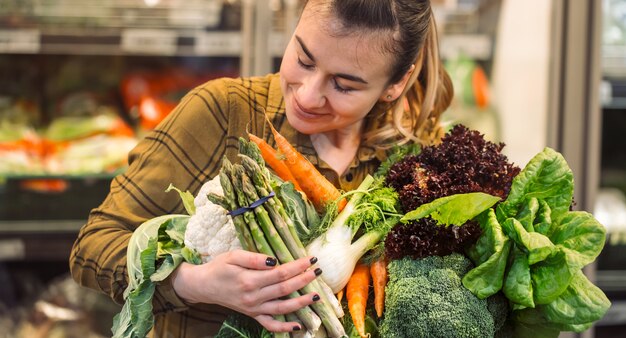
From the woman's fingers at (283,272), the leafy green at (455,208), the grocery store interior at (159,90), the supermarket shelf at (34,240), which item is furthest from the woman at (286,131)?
the supermarket shelf at (34,240)

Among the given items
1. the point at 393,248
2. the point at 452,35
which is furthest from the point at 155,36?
the point at 393,248

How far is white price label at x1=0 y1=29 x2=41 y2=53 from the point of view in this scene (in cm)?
270

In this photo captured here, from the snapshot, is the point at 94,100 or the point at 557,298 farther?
the point at 94,100

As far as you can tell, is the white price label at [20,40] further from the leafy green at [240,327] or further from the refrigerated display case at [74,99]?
the leafy green at [240,327]

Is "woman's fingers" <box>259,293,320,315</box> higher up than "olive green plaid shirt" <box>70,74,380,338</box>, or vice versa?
"olive green plaid shirt" <box>70,74,380,338</box>

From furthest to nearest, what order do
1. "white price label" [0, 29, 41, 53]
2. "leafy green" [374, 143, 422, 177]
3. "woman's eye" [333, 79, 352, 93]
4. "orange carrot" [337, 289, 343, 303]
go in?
"white price label" [0, 29, 41, 53]
"leafy green" [374, 143, 422, 177]
"woman's eye" [333, 79, 352, 93]
"orange carrot" [337, 289, 343, 303]

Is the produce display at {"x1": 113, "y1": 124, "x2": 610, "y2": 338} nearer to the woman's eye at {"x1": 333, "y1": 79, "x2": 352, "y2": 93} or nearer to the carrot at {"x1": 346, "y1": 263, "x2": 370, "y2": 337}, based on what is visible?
the carrot at {"x1": 346, "y1": 263, "x2": 370, "y2": 337}

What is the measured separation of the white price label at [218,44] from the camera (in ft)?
9.10

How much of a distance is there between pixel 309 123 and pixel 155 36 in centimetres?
142

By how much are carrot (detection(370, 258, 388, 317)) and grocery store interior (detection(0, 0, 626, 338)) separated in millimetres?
1470

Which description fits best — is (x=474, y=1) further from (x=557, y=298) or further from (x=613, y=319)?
(x=557, y=298)

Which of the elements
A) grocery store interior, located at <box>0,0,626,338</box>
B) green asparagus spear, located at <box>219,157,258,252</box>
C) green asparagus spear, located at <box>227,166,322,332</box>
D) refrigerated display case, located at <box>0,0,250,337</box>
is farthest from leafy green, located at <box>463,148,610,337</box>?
refrigerated display case, located at <box>0,0,250,337</box>

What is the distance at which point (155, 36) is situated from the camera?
274 centimetres

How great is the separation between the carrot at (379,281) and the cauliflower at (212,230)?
0.23 meters
